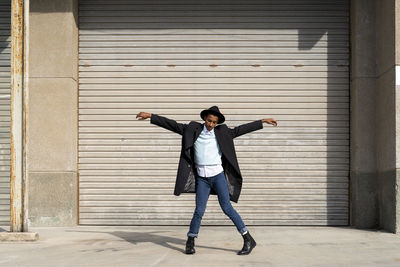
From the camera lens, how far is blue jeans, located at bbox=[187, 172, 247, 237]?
7641mm

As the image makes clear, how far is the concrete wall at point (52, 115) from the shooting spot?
10.6 metres

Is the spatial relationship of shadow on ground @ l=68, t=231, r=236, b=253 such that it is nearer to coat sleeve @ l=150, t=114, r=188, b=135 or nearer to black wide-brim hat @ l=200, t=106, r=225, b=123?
coat sleeve @ l=150, t=114, r=188, b=135

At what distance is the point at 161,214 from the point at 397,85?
428cm

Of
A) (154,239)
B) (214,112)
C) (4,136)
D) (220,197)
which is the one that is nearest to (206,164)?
(220,197)

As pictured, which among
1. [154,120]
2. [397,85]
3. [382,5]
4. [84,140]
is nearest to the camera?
[154,120]

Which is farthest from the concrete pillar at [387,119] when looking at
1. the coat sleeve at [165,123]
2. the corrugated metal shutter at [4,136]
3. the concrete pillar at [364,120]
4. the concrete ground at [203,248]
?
the corrugated metal shutter at [4,136]

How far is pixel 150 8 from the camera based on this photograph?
36.2 ft

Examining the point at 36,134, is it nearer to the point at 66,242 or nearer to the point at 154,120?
the point at 66,242

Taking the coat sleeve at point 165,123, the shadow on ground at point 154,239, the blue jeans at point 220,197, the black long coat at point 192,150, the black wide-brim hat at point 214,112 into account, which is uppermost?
the black wide-brim hat at point 214,112

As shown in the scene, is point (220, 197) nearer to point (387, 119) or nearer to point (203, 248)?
point (203, 248)

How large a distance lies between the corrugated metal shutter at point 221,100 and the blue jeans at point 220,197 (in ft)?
10.1

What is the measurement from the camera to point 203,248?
8.09 metres

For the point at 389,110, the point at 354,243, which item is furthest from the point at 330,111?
the point at 354,243

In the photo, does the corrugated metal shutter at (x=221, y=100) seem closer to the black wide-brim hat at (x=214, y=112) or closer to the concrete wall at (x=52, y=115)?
the concrete wall at (x=52, y=115)
